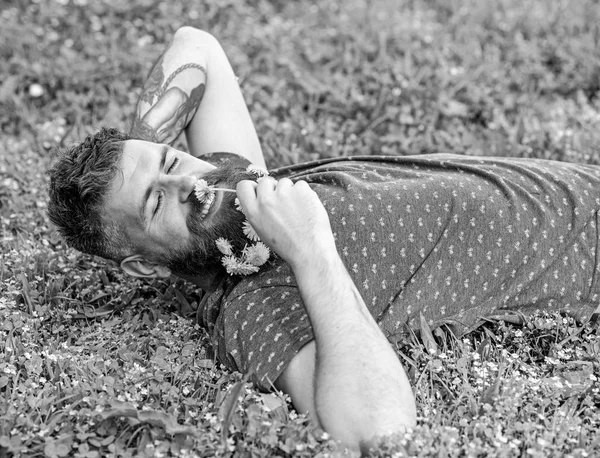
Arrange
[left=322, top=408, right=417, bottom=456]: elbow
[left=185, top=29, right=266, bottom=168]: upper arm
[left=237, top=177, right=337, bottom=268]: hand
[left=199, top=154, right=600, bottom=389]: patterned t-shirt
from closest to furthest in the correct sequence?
[left=322, top=408, right=417, bottom=456]: elbow
[left=237, top=177, right=337, bottom=268]: hand
[left=199, top=154, right=600, bottom=389]: patterned t-shirt
[left=185, top=29, right=266, bottom=168]: upper arm

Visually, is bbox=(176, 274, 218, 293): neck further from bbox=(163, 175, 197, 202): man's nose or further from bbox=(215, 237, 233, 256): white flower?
bbox=(163, 175, 197, 202): man's nose

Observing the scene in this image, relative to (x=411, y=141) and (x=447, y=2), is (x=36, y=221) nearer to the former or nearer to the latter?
(x=411, y=141)

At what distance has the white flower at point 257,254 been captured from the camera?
2.87 metres

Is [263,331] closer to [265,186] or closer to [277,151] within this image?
[265,186]

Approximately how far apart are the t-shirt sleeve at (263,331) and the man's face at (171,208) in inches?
10.2

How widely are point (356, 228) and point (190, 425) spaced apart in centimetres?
95

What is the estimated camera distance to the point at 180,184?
2.96 meters

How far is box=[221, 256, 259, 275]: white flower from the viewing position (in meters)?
2.89

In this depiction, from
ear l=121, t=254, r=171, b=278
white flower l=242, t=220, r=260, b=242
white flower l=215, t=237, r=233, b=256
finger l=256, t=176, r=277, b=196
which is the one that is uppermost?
finger l=256, t=176, r=277, b=196

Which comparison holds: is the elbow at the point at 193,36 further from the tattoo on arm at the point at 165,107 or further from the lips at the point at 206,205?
the lips at the point at 206,205

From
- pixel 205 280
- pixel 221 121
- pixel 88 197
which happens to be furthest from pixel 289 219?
pixel 221 121

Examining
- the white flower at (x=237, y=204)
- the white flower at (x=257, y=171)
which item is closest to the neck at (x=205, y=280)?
the white flower at (x=237, y=204)

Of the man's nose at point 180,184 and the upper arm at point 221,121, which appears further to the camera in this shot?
the upper arm at point 221,121

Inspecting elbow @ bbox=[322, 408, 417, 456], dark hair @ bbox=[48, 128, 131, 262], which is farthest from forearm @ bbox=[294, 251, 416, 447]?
dark hair @ bbox=[48, 128, 131, 262]
